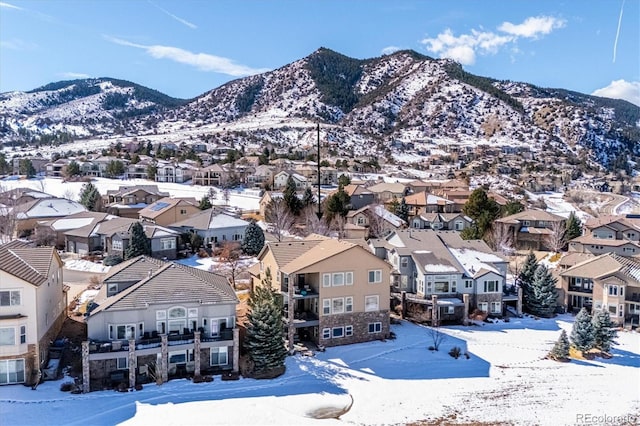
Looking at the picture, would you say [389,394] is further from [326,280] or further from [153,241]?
[153,241]

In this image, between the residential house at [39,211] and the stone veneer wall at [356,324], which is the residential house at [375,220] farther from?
the residential house at [39,211]

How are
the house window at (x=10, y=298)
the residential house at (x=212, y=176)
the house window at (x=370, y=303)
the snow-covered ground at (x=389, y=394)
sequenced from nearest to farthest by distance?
1. the snow-covered ground at (x=389, y=394)
2. the house window at (x=10, y=298)
3. the house window at (x=370, y=303)
4. the residential house at (x=212, y=176)

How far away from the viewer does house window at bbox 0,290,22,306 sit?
22203 mm

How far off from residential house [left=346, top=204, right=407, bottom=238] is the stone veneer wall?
25237 millimetres

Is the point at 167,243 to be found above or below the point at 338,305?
above

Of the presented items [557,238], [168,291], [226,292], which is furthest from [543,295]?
[168,291]

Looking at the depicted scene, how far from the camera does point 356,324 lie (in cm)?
2953

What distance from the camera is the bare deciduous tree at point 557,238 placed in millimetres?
52822

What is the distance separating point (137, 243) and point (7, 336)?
2053 centimetres

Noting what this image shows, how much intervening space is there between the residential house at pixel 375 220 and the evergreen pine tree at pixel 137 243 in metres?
24.1

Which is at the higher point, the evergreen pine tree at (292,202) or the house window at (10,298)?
the evergreen pine tree at (292,202)

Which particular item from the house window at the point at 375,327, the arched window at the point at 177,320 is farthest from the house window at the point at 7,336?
the house window at the point at 375,327

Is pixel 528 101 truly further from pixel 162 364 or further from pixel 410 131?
pixel 162 364

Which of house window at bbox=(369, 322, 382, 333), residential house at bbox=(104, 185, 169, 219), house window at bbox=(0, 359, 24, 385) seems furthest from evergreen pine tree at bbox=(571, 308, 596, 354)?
residential house at bbox=(104, 185, 169, 219)
